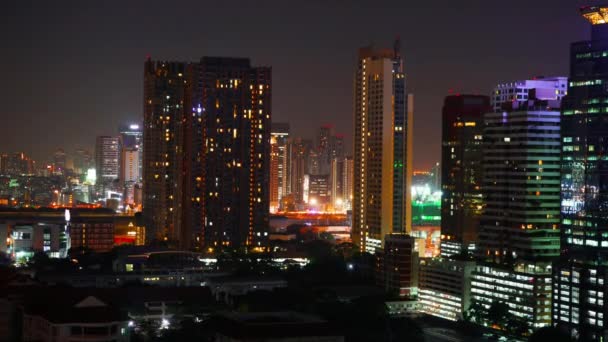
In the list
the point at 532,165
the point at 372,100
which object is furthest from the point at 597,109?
the point at 372,100

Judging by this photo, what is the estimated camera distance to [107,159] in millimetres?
78438

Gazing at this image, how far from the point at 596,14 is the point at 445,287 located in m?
8.43

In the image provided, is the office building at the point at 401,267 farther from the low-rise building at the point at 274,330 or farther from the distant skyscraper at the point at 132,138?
the distant skyscraper at the point at 132,138

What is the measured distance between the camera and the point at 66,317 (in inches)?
740

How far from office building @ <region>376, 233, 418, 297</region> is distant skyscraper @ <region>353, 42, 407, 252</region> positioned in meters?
8.74

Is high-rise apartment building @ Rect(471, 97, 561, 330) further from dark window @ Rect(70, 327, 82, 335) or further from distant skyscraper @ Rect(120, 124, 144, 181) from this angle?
distant skyscraper @ Rect(120, 124, 144, 181)

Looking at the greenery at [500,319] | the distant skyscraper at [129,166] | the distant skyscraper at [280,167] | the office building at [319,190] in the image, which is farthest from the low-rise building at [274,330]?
the distant skyscraper at [129,166]

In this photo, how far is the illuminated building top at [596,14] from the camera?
26578mm

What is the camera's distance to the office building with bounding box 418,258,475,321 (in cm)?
2948

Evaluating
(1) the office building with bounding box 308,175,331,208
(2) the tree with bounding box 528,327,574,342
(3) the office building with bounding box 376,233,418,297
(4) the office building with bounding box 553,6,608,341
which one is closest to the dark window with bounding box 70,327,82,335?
(2) the tree with bounding box 528,327,574,342

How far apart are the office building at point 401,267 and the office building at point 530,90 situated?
4.82 meters

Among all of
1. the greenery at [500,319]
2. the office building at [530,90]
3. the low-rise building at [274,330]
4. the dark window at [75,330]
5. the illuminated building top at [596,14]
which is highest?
the illuminated building top at [596,14]

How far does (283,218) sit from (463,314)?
34752mm

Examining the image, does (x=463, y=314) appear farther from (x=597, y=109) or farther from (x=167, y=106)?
(x=167, y=106)
